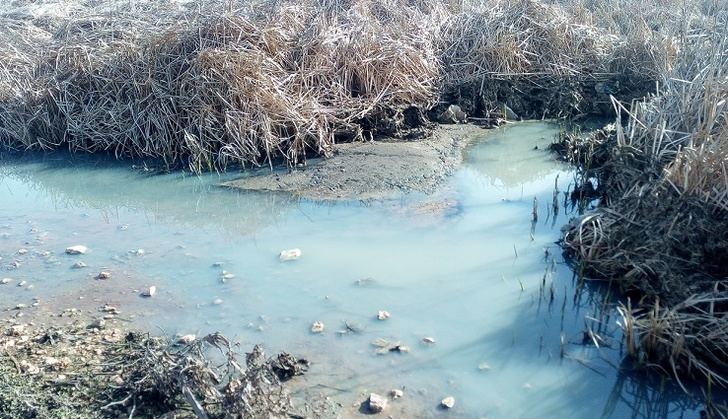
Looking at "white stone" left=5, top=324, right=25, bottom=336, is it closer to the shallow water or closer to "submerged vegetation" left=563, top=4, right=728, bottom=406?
the shallow water

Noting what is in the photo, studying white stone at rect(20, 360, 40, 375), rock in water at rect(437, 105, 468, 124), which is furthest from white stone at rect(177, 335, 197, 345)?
rock in water at rect(437, 105, 468, 124)

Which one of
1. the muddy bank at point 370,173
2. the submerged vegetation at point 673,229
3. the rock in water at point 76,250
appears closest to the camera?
the submerged vegetation at point 673,229

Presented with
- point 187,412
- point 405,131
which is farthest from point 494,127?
point 187,412

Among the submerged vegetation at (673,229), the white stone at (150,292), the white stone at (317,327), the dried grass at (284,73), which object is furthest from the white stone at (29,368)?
the dried grass at (284,73)

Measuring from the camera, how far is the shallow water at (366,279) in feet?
10.9

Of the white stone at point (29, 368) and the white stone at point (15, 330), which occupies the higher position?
the white stone at point (29, 368)

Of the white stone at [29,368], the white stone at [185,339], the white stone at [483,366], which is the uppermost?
the white stone at [29,368]

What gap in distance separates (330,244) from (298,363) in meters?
1.46

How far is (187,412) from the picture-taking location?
3.09 metres

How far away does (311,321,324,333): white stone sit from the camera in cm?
376

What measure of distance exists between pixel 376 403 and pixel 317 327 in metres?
0.76

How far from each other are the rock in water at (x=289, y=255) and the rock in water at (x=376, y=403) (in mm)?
1622

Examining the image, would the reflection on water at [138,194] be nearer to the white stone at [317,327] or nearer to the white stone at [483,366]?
the white stone at [317,327]

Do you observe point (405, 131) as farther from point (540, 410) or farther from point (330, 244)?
point (540, 410)
